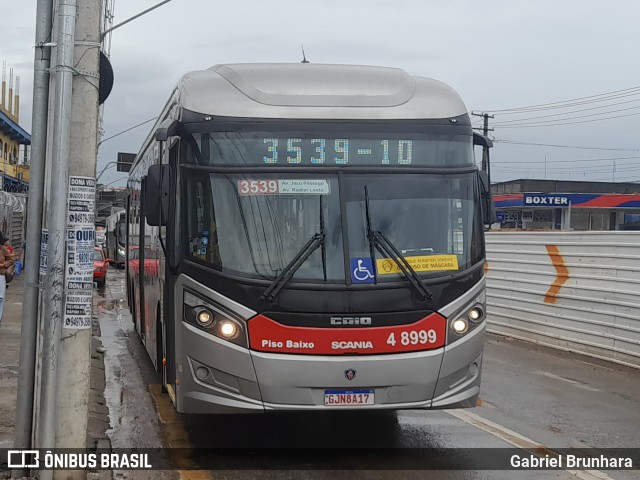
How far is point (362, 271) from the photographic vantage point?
6648mm

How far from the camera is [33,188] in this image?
6000 millimetres

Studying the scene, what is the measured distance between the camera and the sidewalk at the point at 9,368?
7.71 m

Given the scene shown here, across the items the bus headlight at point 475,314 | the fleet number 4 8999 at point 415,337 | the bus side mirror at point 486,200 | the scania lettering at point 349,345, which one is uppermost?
the bus side mirror at point 486,200

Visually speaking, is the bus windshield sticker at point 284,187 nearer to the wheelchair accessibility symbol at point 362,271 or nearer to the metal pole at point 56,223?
the wheelchair accessibility symbol at point 362,271

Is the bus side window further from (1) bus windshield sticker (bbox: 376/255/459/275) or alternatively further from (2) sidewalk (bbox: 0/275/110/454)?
(2) sidewalk (bbox: 0/275/110/454)

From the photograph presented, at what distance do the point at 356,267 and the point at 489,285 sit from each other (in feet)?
36.9

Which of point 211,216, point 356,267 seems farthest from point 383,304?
point 211,216

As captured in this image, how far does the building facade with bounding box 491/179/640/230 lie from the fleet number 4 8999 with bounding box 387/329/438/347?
1615 inches

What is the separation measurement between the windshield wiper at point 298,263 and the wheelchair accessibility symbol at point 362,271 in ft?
0.79

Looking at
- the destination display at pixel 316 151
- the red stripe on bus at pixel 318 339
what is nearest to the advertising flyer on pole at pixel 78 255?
the destination display at pixel 316 151

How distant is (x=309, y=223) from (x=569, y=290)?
902 cm

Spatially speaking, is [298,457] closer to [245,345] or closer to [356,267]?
[245,345]

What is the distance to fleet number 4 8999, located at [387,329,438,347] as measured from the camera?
6586 millimetres

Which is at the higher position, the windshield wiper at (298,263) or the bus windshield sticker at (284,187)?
the bus windshield sticker at (284,187)
